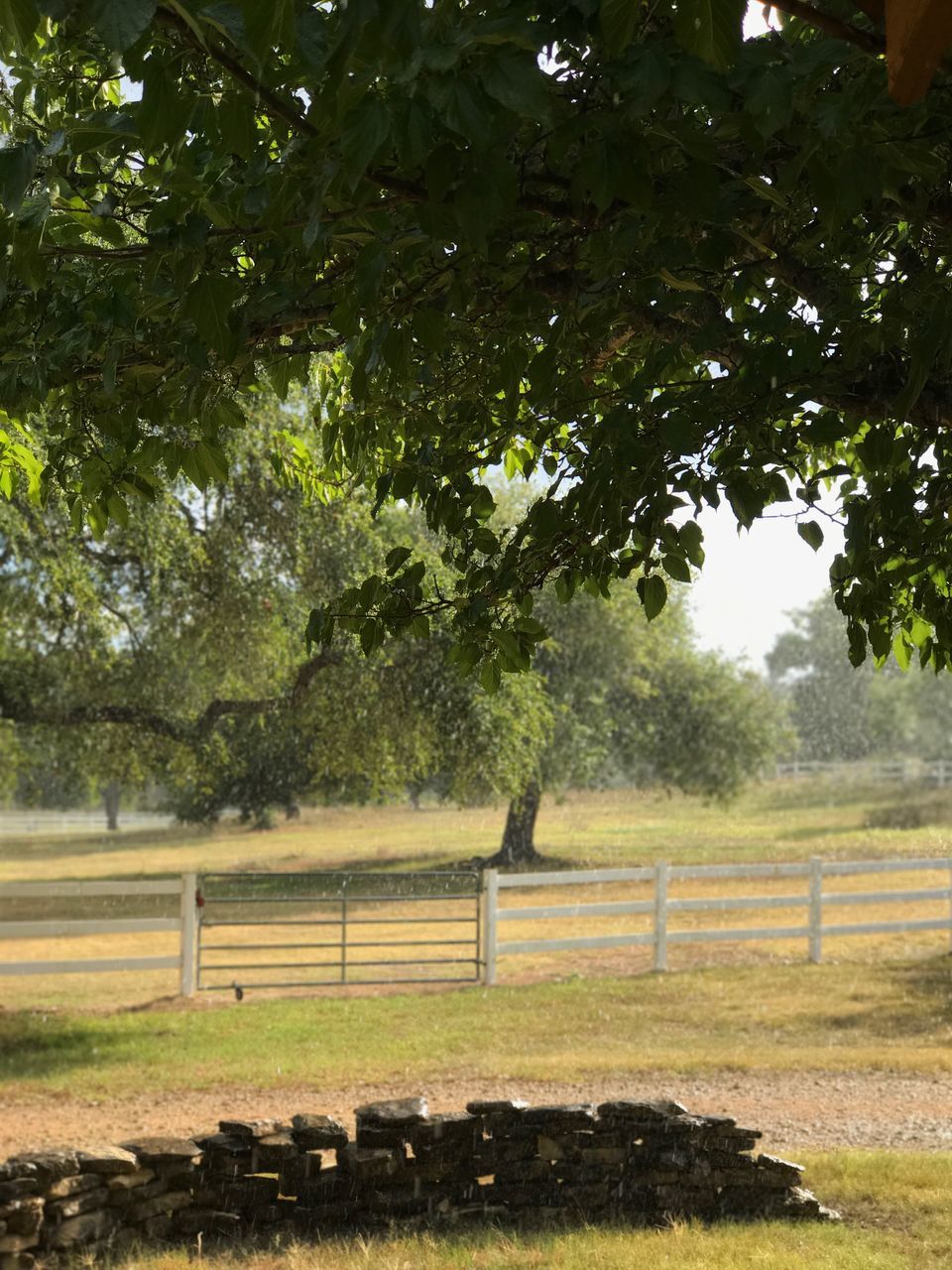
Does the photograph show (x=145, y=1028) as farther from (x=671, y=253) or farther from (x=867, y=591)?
(x=671, y=253)

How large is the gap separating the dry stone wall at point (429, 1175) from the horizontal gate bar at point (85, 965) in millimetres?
6934

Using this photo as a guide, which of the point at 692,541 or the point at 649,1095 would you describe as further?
the point at 649,1095

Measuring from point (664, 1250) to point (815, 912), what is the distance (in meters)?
10.7

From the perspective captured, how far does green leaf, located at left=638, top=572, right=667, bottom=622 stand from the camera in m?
4.06

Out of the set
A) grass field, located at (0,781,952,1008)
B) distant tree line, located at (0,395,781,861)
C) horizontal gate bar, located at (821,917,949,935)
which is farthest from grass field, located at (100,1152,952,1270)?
horizontal gate bar, located at (821,917,949,935)

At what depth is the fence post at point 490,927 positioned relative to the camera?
1428 cm

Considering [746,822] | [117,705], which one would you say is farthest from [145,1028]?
[746,822]

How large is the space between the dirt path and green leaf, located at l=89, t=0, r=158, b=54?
769cm

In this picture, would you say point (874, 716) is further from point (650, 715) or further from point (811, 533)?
point (811, 533)

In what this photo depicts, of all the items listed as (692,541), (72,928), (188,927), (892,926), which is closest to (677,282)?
(692,541)

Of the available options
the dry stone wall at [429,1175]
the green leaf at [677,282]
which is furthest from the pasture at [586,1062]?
the green leaf at [677,282]

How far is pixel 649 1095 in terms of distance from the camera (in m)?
9.52

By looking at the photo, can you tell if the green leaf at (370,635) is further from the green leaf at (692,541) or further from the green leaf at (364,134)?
the green leaf at (364,134)

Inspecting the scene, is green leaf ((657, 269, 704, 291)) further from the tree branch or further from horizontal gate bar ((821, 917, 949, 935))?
horizontal gate bar ((821, 917, 949, 935))
